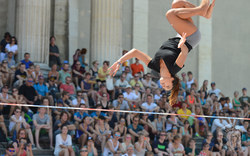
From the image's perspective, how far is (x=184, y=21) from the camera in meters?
9.80

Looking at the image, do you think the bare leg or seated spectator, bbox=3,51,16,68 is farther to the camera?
seated spectator, bbox=3,51,16,68

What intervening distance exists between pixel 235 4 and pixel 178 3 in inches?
767

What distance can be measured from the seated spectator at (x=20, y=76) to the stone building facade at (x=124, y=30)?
2.34 metres

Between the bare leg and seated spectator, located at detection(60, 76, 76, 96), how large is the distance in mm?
7158

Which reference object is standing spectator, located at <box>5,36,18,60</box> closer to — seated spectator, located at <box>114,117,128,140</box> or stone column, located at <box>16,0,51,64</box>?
stone column, located at <box>16,0,51,64</box>

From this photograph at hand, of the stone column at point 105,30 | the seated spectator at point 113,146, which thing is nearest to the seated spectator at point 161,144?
the seated spectator at point 113,146

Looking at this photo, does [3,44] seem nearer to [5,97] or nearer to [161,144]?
[5,97]

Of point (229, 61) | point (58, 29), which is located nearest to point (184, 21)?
point (58, 29)

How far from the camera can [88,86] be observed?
1744 cm

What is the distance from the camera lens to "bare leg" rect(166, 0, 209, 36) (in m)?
9.55

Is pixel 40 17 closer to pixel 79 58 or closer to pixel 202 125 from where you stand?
pixel 79 58

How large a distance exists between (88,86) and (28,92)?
236cm

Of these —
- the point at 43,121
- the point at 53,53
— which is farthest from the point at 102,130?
the point at 53,53

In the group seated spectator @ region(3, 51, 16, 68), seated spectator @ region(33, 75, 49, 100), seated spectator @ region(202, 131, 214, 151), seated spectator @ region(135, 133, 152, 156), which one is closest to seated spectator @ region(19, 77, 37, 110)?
seated spectator @ region(33, 75, 49, 100)
